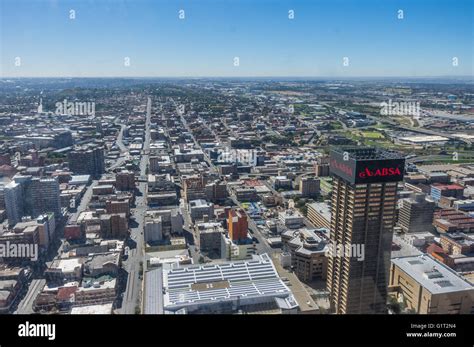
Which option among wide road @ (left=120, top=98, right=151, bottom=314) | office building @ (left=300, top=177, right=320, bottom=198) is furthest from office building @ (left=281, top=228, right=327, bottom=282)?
office building @ (left=300, top=177, right=320, bottom=198)

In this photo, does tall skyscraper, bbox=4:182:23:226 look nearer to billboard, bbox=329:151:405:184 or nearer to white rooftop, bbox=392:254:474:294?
billboard, bbox=329:151:405:184

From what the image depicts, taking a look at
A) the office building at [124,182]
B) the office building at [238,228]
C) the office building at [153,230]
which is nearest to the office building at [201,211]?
the office building at [153,230]

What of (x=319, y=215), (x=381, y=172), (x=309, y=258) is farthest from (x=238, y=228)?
(x=381, y=172)

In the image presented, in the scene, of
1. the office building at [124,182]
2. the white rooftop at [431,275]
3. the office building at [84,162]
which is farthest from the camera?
the office building at [84,162]

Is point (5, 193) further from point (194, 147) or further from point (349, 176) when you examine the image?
point (194, 147)

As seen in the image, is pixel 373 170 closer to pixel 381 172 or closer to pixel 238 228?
pixel 381 172

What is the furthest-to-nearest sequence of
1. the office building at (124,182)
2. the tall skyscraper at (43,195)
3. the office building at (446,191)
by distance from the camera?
1. the office building at (124,182)
2. the office building at (446,191)
3. the tall skyscraper at (43,195)

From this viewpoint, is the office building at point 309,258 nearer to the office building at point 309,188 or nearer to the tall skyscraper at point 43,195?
the office building at point 309,188

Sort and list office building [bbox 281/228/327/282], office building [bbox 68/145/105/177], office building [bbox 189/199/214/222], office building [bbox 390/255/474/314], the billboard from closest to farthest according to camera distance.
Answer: the billboard, office building [bbox 390/255/474/314], office building [bbox 281/228/327/282], office building [bbox 189/199/214/222], office building [bbox 68/145/105/177]
